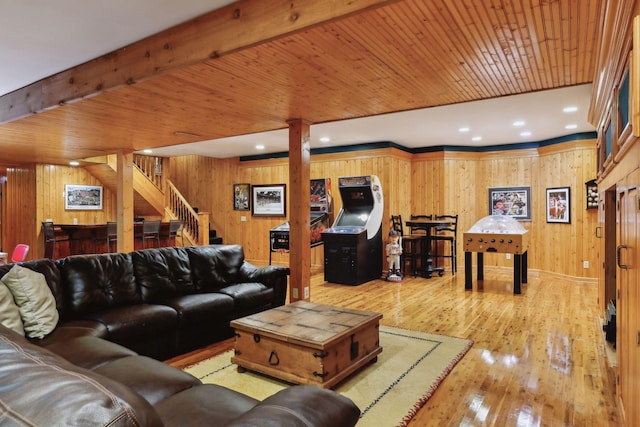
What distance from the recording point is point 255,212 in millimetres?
9695

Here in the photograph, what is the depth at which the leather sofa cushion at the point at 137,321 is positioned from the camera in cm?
293

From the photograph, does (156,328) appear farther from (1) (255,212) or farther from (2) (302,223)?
(1) (255,212)

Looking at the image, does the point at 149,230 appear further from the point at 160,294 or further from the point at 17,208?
the point at 160,294

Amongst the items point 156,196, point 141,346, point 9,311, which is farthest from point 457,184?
point 9,311

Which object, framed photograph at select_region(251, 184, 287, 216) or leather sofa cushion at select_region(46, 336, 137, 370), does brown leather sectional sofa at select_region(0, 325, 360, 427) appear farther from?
framed photograph at select_region(251, 184, 287, 216)

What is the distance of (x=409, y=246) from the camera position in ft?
26.1

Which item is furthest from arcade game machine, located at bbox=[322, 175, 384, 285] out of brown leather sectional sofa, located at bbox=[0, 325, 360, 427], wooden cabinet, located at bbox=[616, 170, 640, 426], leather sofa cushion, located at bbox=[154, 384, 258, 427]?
leather sofa cushion, located at bbox=[154, 384, 258, 427]

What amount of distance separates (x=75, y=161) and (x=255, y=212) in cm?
420

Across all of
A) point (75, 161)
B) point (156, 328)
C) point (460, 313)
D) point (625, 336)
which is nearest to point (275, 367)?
point (156, 328)

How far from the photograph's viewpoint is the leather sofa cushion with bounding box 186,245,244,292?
416cm

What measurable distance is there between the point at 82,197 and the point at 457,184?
9.04m

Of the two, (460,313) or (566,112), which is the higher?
(566,112)

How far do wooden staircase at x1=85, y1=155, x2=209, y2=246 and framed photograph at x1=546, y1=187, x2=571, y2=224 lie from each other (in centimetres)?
742

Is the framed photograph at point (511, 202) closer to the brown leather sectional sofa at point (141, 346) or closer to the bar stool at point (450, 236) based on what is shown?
the bar stool at point (450, 236)
